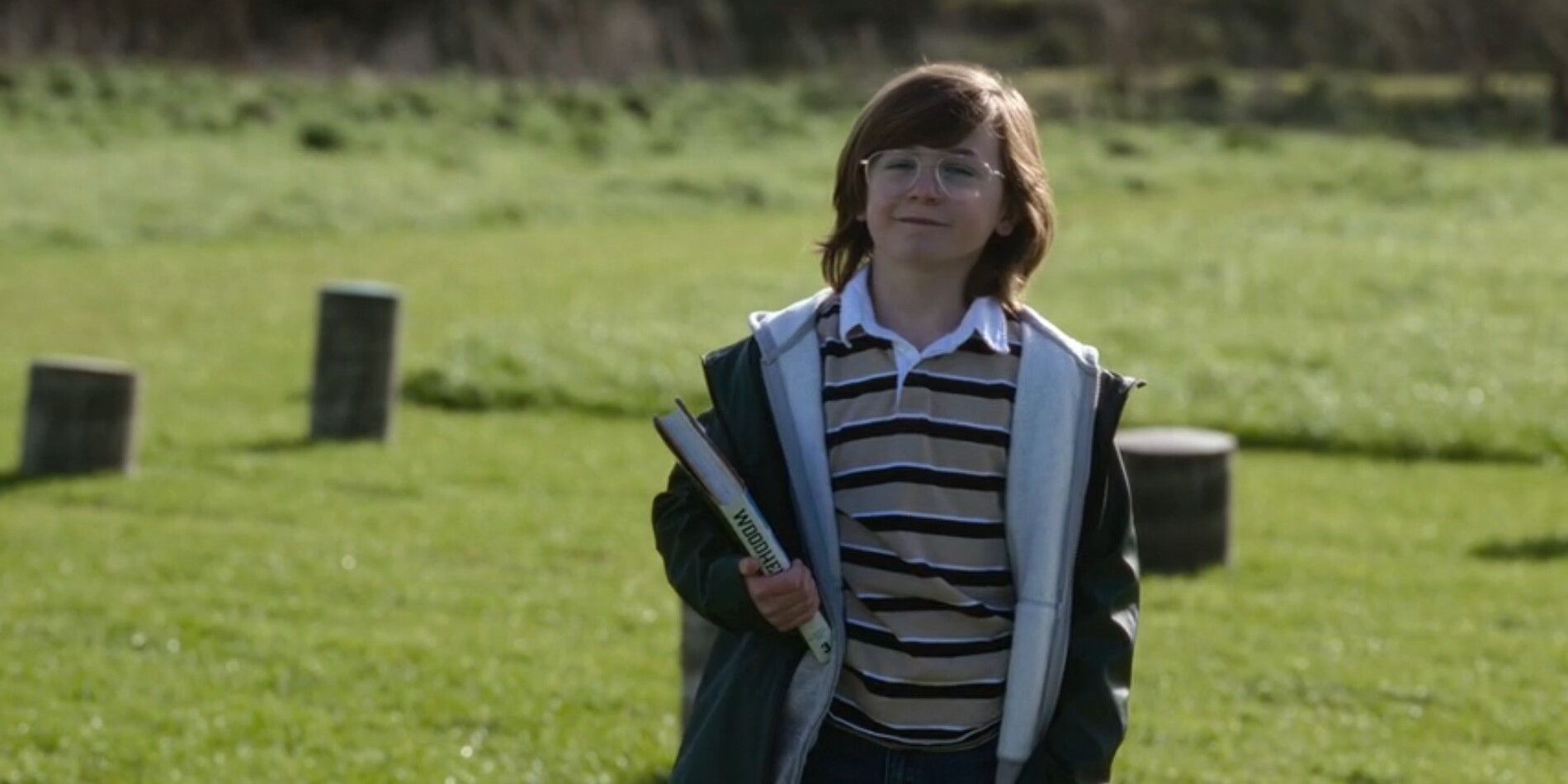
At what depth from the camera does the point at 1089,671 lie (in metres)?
3.77

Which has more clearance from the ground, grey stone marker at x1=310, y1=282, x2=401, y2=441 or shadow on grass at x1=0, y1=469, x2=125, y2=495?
grey stone marker at x1=310, y1=282, x2=401, y2=441

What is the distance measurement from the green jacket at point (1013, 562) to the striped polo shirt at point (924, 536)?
35 millimetres

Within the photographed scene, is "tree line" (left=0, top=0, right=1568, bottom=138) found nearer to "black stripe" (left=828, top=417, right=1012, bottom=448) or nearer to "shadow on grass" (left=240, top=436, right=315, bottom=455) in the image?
"shadow on grass" (left=240, top=436, right=315, bottom=455)

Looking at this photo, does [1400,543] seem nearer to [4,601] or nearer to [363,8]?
[4,601]

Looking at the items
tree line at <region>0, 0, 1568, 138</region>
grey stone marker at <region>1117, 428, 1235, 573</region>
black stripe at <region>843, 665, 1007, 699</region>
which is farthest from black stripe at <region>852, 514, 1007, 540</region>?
tree line at <region>0, 0, 1568, 138</region>

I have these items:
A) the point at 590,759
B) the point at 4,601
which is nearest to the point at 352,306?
the point at 4,601

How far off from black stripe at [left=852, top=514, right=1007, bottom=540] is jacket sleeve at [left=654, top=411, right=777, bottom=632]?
0.20m

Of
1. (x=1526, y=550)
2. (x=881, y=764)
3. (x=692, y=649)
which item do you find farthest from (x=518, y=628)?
(x=881, y=764)

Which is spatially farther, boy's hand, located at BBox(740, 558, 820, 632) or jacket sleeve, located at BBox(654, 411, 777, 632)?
jacket sleeve, located at BBox(654, 411, 777, 632)

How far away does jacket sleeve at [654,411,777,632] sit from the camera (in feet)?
12.1

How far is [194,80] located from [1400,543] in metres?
23.6

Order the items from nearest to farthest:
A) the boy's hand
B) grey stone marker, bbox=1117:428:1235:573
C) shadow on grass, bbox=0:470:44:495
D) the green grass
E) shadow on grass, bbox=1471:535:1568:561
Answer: the boy's hand, the green grass, grey stone marker, bbox=1117:428:1235:573, shadow on grass, bbox=1471:535:1568:561, shadow on grass, bbox=0:470:44:495

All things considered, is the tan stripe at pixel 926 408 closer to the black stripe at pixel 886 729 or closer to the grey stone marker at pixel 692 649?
the black stripe at pixel 886 729

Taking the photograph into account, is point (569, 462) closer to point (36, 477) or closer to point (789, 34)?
point (36, 477)
